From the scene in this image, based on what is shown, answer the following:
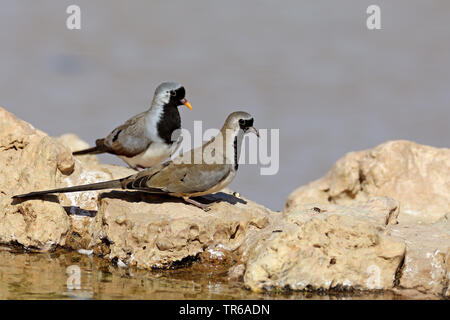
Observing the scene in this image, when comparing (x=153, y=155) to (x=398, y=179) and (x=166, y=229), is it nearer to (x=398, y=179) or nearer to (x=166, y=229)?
(x=166, y=229)

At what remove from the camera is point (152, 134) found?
9.38 m

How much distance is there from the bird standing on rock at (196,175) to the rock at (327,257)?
45.1 inches

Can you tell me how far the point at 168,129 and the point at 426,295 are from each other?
169 inches

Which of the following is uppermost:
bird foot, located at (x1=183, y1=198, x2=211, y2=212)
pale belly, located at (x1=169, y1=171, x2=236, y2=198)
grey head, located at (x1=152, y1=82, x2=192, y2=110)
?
grey head, located at (x1=152, y1=82, x2=192, y2=110)

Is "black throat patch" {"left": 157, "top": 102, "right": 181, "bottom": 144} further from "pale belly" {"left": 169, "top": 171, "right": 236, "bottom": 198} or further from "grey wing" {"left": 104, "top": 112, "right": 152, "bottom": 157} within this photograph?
"pale belly" {"left": 169, "top": 171, "right": 236, "bottom": 198}

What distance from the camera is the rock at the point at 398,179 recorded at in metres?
9.54

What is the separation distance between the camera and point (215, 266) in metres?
6.96

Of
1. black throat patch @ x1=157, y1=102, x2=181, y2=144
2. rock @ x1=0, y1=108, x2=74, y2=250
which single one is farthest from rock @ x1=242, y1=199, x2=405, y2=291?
black throat patch @ x1=157, y1=102, x2=181, y2=144

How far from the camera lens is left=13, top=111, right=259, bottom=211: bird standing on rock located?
742 cm

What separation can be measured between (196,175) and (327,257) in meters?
1.78

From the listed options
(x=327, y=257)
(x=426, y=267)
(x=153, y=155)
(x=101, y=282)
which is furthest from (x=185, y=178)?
(x=426, y=267)

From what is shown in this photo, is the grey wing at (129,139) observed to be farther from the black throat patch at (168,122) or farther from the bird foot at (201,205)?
the bird foot at (201,205)

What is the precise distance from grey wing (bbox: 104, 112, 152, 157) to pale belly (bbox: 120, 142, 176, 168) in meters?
0.06

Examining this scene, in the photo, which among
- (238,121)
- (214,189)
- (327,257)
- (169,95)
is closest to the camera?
(327,257)
